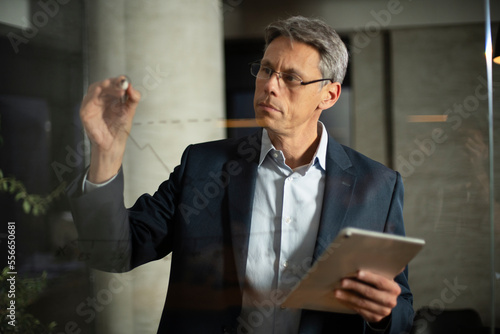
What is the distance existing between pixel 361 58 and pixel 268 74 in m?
0.28

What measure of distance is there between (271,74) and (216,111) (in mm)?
241

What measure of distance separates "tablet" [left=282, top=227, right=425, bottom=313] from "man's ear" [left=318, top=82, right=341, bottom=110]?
44cm

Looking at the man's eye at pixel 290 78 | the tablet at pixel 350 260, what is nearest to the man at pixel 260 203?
the man's eye at pixel 290 78

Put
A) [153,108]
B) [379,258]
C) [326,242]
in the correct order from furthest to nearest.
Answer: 1. [153,108]
2. [326,242]
3. [379,258]

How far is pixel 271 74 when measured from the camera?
1223 mm

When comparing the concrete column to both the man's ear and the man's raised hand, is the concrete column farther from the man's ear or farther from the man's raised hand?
the man's ear

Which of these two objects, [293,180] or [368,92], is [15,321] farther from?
[368,92]

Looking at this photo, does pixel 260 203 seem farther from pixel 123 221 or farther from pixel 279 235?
pixel 123 221

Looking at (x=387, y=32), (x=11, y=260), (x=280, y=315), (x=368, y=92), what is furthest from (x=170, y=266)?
(x=387, y=32)

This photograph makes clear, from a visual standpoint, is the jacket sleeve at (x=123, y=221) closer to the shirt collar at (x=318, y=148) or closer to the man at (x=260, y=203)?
the man at (x=260, y=203)

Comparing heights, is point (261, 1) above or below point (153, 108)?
above

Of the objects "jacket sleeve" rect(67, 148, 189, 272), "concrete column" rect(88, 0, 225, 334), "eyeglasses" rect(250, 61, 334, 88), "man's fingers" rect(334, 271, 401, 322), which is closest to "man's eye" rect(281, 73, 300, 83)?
"eyeglasses" rect(250, 61, 334, 88)

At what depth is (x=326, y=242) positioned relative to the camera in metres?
1.20

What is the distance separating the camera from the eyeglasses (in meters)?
1.18
